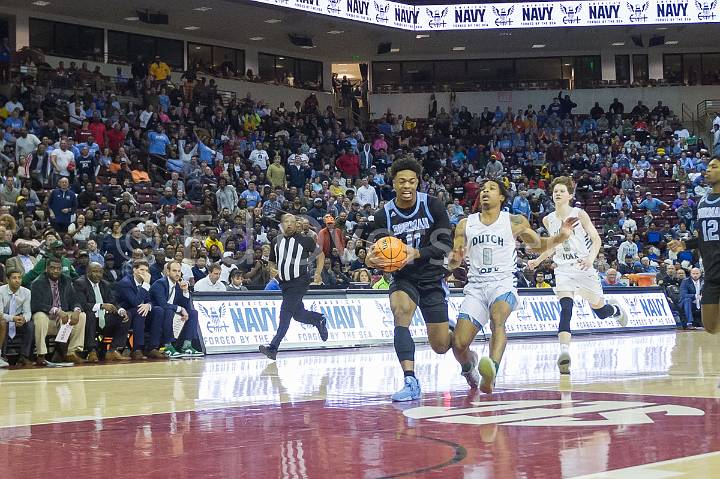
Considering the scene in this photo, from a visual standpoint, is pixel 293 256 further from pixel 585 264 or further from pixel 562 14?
pixel 562 14

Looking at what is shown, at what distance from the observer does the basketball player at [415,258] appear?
9430 mm

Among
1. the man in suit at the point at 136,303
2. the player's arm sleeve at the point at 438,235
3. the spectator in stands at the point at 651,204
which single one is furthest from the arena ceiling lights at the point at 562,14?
the player's arm sleeve at the point at 438,235

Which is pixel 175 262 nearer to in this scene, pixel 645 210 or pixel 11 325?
pixel 11 325

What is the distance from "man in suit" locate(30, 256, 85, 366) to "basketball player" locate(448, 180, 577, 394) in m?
7.83

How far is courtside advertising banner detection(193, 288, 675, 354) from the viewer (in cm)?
1786

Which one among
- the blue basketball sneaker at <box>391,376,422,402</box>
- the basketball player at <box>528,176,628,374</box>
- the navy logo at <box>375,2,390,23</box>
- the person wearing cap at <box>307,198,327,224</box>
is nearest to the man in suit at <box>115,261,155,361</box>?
the basketball player at <box>528,176,628,374</box>

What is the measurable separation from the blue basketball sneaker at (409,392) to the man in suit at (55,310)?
8.17 metres

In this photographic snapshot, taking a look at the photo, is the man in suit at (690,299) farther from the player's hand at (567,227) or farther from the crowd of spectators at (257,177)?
the player's hand at (567,227)

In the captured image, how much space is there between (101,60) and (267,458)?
1269 inches

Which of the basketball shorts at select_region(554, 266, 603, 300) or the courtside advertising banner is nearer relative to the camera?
the basketball shorts at select_region(554, 266, 603, 300)

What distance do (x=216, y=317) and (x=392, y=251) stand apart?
9.32 m

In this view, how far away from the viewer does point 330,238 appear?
23.9 meters

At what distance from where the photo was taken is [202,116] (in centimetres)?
3312

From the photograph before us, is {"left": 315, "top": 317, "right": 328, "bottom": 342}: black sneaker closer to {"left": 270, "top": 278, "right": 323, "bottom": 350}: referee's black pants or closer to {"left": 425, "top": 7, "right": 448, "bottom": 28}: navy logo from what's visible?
{"left": 270, "top": 278, "right": 323, "bottom": 350}: referee's black pants
